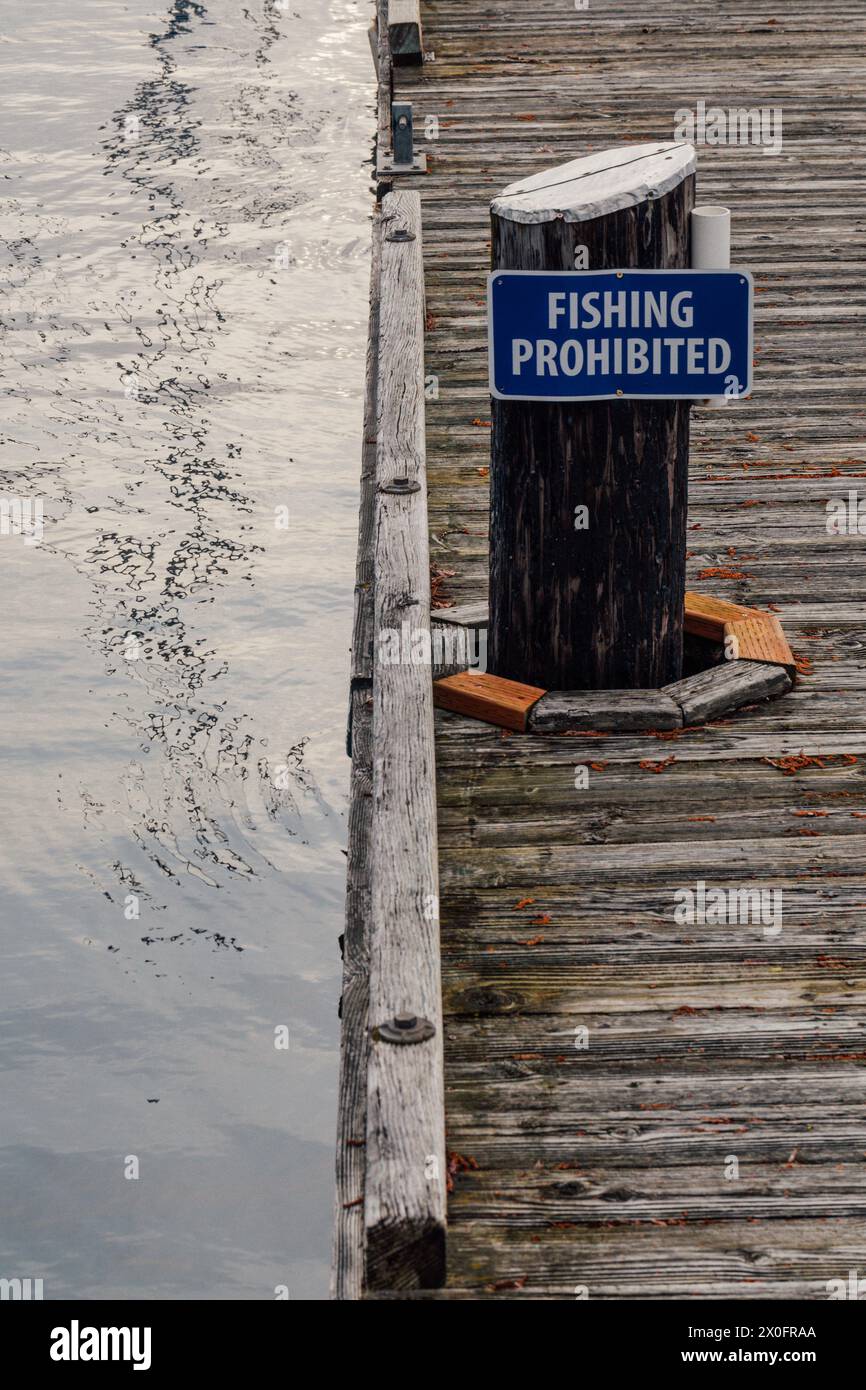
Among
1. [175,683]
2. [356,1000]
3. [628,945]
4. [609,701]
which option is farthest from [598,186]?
[175,683]

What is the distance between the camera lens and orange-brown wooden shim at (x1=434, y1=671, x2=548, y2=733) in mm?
5004

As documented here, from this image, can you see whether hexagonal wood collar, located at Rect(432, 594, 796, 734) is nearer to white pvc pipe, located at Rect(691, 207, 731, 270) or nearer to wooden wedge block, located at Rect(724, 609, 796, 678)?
wooden wedge block, located at Rect(724, 609, 796, 678)

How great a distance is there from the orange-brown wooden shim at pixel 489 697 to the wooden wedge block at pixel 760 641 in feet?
2.29

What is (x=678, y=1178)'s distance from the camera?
342cm

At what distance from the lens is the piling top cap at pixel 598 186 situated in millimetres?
4418

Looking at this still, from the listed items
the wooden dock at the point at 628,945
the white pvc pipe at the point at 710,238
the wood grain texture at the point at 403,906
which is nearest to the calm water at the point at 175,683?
the wooden dock at the point at 628,945

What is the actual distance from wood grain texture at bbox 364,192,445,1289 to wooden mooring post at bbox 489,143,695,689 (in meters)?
0.36

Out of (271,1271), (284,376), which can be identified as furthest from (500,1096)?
(284,376)

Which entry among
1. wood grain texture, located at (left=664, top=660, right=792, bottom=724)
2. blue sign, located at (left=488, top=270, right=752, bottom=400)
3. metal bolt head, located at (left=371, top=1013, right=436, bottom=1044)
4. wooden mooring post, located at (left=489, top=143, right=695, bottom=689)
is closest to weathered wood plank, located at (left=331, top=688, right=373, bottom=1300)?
metal bolt head, located at (left=371, top=1013, right=436, bottom=1044)

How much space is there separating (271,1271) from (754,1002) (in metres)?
4.02

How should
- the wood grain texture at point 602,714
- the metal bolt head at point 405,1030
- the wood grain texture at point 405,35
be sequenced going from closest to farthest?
the metal bolt head at point 405,1030, the wood grain texture at point 602,714, the wood grain texture at point 405,35

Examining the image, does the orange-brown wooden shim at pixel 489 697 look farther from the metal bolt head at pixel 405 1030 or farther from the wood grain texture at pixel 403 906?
the metal bolt head at pixel 405 1030

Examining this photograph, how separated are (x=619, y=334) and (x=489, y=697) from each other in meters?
1.19

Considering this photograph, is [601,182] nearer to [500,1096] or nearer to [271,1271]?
[500,1096]
